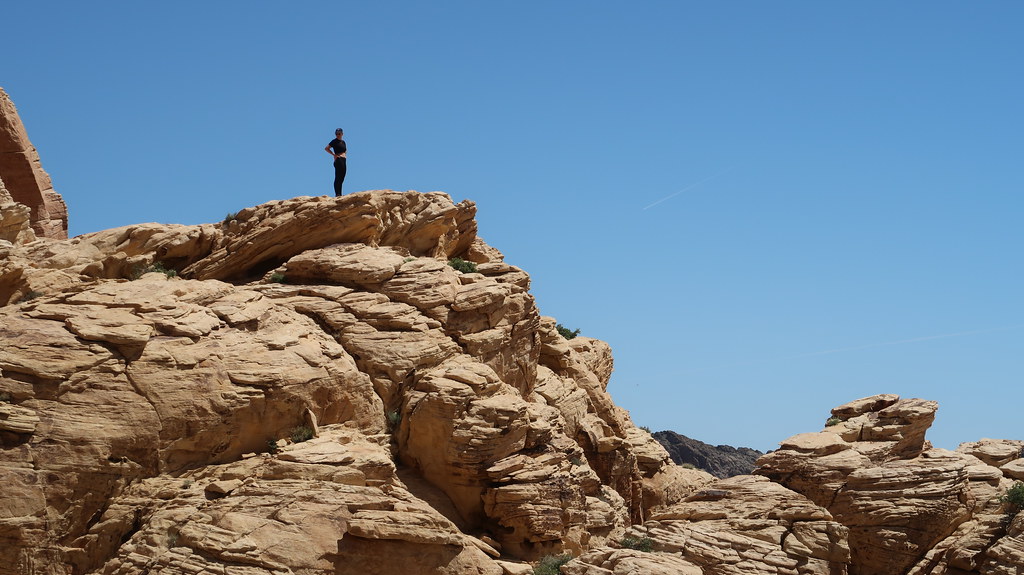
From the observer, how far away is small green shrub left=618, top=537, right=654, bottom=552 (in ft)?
99.9

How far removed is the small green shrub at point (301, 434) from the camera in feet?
97.8

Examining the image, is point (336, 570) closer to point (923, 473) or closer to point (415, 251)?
point (415, 251)

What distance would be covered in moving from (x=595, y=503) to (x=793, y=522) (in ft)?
21.6

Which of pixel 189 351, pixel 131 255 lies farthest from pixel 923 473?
pixel 131 255

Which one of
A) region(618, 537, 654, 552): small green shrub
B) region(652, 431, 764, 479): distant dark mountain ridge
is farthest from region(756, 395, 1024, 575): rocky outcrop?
region(652, 431, 764, 479): distant dark mountain ridge

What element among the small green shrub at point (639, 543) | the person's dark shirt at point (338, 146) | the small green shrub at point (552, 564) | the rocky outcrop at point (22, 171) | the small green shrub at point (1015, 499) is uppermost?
the person's dark shirt at point (338, 146)

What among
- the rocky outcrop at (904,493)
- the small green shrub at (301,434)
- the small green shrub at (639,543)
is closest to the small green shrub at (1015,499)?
the rocky outcrop at (904,493)

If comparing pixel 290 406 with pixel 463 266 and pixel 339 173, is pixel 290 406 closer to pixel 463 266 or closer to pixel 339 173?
pixel 463 266

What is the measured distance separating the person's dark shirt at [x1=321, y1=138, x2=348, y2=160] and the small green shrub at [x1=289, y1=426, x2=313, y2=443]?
13864 millimetres

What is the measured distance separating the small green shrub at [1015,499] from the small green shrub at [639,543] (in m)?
11.3

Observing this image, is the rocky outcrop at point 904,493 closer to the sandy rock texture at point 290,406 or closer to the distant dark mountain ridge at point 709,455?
the sandy rock texture at point 290,406

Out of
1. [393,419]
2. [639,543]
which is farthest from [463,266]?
[639,543]

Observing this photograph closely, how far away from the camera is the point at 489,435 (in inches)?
1245

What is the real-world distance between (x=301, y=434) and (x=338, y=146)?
1430 cm
